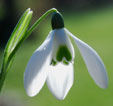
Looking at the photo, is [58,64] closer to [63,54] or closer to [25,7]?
[63,54]

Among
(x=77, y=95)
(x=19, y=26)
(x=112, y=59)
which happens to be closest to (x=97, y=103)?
(x=77, y=95)

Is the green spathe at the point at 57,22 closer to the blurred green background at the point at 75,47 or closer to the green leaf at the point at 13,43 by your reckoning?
the green leaf at the point at 13,43

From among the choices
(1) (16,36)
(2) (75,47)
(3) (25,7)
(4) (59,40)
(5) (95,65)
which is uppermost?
(3) (25,7)

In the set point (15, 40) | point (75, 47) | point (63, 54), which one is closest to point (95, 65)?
point (63, 54)

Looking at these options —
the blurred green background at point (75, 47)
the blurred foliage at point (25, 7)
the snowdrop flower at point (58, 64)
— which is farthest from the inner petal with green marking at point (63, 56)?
the blurred foliage at point (25, 7)

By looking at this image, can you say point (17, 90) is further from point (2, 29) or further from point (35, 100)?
point (2, 29)

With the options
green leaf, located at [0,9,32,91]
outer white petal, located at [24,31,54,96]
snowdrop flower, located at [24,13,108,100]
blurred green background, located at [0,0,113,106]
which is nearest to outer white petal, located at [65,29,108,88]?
snowdrop flower, located at [24,13,108,100]
